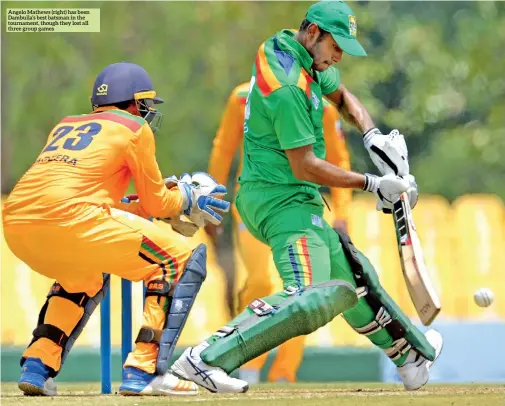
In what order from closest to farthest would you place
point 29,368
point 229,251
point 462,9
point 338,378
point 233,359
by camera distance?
point 233,359 < point 29,368 < point 338,378 < point 229,251 < point 462,9

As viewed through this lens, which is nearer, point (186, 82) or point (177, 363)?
point (177, 363)

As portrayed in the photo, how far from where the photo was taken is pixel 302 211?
20.0 feet

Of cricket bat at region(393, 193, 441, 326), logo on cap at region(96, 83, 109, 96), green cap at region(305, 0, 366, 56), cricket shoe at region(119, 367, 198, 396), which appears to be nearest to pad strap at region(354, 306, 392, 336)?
cricket bat at region(393, 193, 441, 326)

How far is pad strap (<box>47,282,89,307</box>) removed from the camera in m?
6.36

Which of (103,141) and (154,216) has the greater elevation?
(103,141)

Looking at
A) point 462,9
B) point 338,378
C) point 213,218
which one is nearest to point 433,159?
point 462,9

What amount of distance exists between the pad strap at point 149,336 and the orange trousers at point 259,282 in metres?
2.22

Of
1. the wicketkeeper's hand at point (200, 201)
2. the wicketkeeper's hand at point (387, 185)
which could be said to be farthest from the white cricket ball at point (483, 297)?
the wicketkeeper's hand at point (200, 201)

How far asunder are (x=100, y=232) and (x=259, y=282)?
99.0 inches

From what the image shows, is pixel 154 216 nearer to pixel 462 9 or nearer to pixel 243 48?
pixel 243 48

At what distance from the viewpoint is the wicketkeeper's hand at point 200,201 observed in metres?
6.48

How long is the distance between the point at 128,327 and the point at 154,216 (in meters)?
0.58

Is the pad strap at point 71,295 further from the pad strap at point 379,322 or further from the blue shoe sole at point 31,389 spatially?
the pad strap at point 379,322

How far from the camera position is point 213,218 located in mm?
6508
